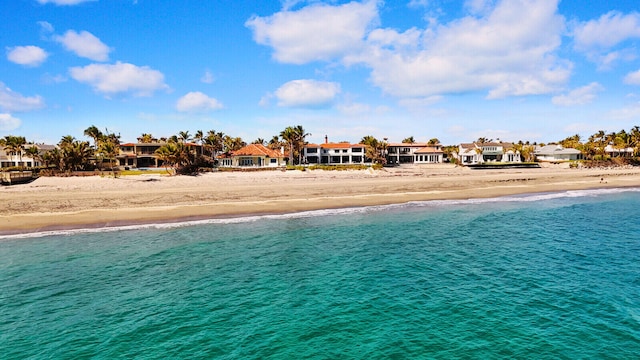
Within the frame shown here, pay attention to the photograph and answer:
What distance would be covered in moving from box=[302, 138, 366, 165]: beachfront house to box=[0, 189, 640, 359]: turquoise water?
6589 cm

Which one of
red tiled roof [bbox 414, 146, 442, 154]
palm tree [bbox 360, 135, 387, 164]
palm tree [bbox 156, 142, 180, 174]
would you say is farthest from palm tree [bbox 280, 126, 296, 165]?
red tiled roof [bbox 414, 146, 442, 154]

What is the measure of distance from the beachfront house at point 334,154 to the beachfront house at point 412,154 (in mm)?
9951

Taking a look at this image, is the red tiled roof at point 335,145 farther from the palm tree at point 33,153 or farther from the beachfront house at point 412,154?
the palm tree at point 33,153

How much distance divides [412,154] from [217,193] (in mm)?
70673

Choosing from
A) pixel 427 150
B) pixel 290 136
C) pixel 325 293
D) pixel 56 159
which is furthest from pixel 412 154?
pixel 325 293

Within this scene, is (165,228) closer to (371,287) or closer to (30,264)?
(30,264)

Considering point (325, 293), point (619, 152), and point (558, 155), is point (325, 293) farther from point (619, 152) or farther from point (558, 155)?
point (619, 152)

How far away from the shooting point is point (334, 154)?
315 ft

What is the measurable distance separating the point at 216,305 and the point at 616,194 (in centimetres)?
6032

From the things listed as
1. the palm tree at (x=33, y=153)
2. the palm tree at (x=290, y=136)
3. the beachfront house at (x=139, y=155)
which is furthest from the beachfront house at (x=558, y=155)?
the palm tree at (x=33, y=153)

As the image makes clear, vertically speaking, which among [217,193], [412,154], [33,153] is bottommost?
[217,193]

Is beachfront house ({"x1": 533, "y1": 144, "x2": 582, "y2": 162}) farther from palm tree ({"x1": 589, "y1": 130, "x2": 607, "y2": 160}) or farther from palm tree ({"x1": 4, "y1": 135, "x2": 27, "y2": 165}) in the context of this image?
palm tree ({"x1": 4, "y1": 135, "x2": 27, "y2": 165})

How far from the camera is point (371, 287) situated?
17.5 metres

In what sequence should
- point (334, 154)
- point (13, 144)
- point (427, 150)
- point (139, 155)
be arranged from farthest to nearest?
1. point (427, 150)
2. point (334, 154)
3. point (139, 155)
4. point (13, 144)
